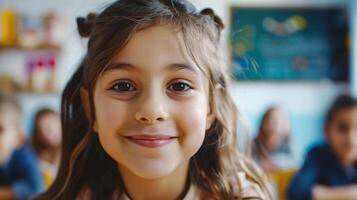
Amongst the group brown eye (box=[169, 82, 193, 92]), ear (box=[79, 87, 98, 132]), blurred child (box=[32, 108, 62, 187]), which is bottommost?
blurred child (box=[32, 108, 62, 187])

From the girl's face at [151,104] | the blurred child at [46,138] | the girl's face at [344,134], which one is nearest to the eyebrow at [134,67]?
the girl's face at [151,104]

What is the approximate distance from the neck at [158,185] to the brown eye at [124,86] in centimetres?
17

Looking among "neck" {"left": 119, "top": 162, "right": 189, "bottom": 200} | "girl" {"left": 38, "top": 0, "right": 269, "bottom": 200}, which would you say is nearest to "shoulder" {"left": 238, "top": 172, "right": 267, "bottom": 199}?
"girl" {"left": 38, "top": 0, "right": 269, "bottom": 200}

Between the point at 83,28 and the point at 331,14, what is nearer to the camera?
the point at 83,28

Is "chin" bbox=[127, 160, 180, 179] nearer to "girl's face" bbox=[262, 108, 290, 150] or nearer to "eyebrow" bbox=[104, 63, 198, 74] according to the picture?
"eyebrow" bbox=[104, 63, 198, 74]

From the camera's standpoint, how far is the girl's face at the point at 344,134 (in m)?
1.59

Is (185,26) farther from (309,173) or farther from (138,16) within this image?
(309,173)

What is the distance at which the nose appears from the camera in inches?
26.7

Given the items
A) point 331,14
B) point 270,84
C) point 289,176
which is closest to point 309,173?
point 289,176

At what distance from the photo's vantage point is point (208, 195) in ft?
2.84

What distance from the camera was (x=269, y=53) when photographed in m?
3.96

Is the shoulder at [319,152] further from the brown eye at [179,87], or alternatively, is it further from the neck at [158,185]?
the brown eye at [179,87]

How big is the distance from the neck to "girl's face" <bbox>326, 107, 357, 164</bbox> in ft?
2.84

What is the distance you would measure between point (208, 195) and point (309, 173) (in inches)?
29.3
